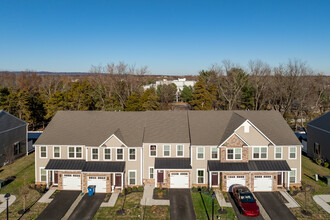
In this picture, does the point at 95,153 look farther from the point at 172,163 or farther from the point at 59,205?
the point at 172,163

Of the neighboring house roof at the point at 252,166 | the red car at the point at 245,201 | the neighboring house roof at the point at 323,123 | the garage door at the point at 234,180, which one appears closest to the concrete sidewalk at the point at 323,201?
the neighboring house roof at the point at 252,166

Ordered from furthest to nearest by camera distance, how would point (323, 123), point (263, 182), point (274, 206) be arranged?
1. point (323, 123)
2. point (263, 182)
3. point (274, 206)

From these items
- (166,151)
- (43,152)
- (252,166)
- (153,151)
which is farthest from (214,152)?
(43,152)

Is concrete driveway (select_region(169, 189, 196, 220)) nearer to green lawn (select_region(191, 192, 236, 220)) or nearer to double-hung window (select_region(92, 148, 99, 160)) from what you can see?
green lawn (select_region(191, 192, 236, 220))

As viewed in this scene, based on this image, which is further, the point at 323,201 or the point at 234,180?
the point at 234,180

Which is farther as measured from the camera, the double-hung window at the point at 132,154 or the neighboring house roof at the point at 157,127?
the neighboring house roof at the point at 157,127

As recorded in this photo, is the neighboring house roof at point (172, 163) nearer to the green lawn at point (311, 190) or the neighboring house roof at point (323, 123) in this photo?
the green lawn at point (311, 190)
